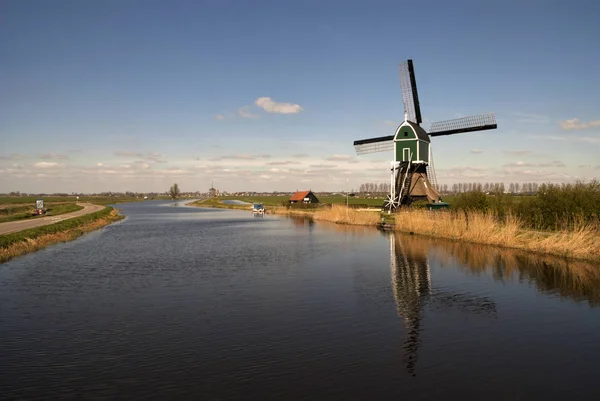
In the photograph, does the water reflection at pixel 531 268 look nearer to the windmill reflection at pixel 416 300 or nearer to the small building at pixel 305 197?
the windmill reflection at pixel 416 300

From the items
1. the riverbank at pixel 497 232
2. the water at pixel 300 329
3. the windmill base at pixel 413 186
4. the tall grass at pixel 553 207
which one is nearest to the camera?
the water at pixel 300 329

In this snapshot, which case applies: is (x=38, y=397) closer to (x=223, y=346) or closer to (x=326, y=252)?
(x=223, y=346)

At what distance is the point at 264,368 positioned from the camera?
10117mm

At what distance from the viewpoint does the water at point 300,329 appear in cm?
924

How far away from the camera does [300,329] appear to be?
1300cm

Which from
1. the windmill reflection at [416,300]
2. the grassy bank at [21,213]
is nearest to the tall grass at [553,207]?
the windmill reflection at [416,300]

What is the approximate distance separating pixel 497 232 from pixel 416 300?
1643 cm

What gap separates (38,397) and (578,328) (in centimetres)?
1430

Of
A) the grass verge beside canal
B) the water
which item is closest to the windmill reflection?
the water

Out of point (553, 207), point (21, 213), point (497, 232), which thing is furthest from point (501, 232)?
point (21, 213)

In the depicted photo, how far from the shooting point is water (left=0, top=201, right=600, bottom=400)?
924 centimetres

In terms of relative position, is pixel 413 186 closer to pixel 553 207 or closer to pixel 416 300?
pixel 553 207

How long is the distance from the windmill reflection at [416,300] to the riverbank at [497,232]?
7.08m

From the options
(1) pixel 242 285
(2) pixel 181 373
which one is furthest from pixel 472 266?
(2) pixel 181 373
